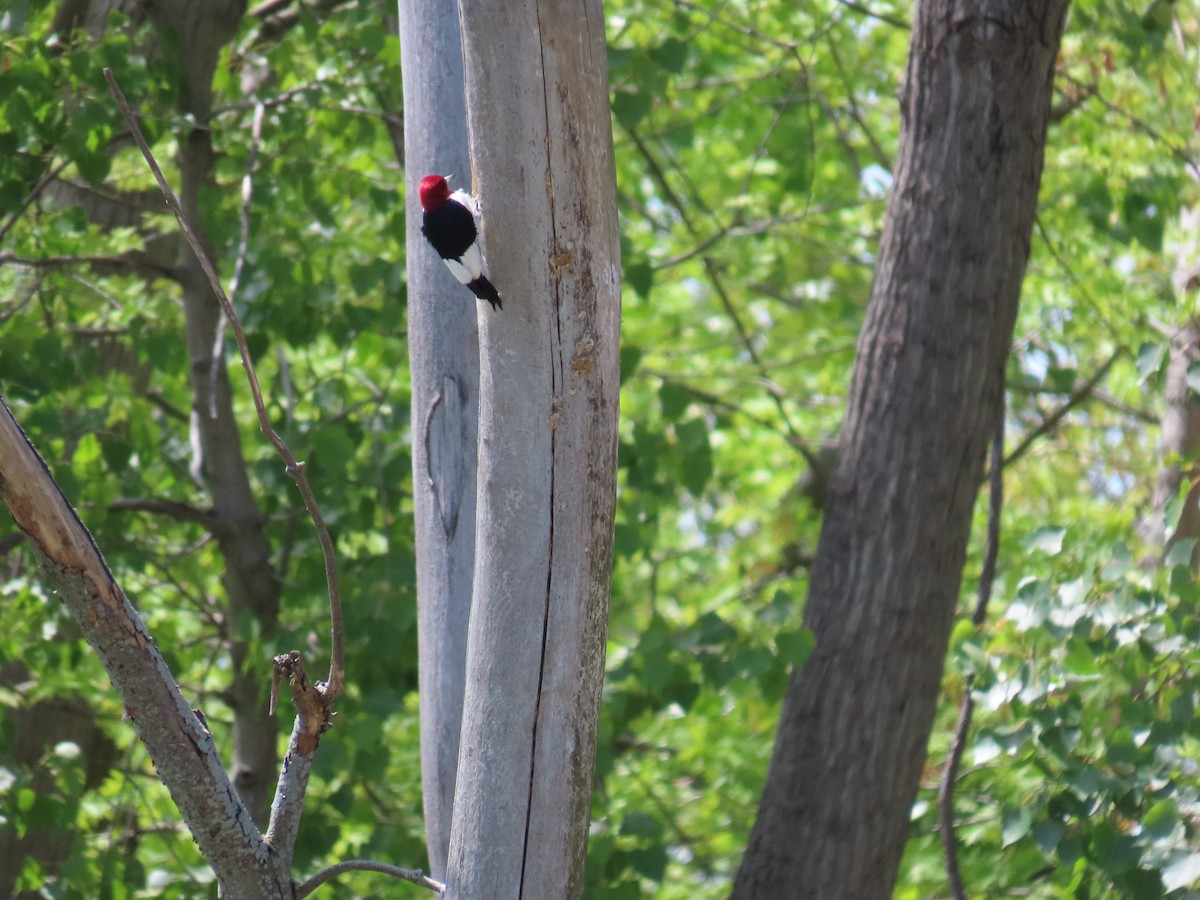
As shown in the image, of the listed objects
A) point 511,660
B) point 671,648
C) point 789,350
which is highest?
point 789,350

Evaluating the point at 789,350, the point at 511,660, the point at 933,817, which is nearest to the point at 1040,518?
the point at 789,350

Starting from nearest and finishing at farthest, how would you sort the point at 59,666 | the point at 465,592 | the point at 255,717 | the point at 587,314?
the point at 587,314, the point at 465,592, the point at 59,666, the point at 255,717

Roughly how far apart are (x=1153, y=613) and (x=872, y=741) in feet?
2.24

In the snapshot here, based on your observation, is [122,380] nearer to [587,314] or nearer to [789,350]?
[587,314]

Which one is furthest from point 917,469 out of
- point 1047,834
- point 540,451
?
point 540,451

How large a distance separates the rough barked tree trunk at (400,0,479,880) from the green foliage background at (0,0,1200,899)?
38.4 inches

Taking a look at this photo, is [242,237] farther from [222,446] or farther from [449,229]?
[449,229]

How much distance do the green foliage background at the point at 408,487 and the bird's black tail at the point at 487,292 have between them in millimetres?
1496

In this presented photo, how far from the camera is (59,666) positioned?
324 cm

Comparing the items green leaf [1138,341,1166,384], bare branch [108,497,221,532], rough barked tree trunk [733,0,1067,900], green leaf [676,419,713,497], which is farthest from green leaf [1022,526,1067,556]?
bare branch [108,497,221,532]

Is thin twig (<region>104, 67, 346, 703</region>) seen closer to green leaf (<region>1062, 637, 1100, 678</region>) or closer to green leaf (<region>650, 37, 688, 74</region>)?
green leaf (<region>1062, 637, 1100, 678</region>)

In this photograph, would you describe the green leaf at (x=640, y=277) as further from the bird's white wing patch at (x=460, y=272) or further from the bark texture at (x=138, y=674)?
the bark texture at (x=138, y=674)

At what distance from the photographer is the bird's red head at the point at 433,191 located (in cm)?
180

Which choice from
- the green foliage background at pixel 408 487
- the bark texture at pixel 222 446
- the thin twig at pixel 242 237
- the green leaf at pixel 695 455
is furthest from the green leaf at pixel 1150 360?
the bark texture at pixel 222 446
